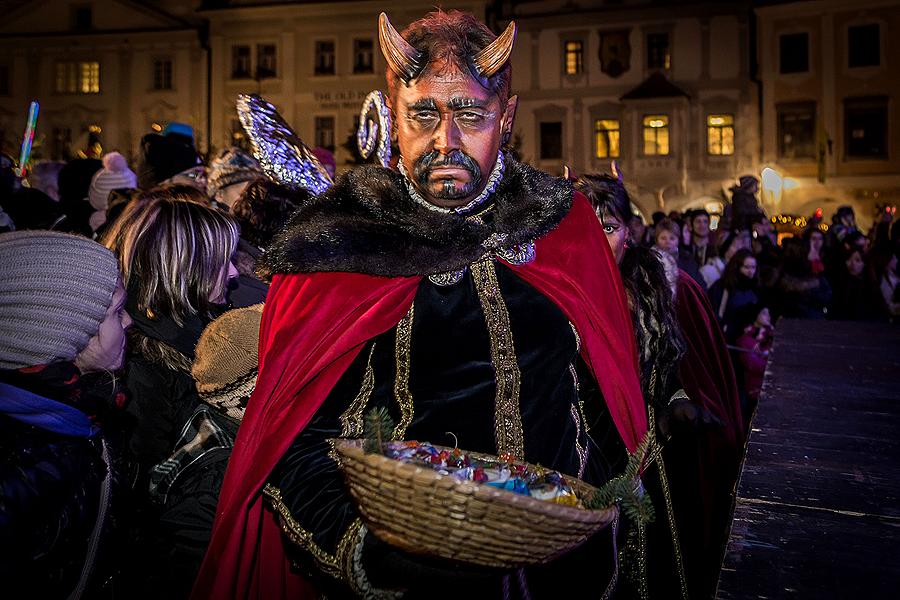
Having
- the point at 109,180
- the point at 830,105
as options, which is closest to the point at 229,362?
the point at 109,180

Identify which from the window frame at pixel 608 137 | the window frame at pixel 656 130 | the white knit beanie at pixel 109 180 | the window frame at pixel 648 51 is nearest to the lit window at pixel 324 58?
the window frame at pixel 608 137

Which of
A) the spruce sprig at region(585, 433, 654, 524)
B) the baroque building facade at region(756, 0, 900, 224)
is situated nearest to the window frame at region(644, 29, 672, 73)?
the baroque building facade at region(756, 0, 900, 224)

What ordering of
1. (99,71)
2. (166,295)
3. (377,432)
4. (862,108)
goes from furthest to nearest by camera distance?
(99,71), (862,108), (166,295), (377,432)

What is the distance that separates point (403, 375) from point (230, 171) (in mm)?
3379

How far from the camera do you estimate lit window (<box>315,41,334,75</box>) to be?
129 feet

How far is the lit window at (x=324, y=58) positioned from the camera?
39375 millimetres

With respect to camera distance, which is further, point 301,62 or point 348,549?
point 301,62

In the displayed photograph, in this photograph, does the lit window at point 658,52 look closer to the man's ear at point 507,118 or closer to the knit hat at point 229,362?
the man's ear at point 507,118

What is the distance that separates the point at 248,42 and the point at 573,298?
1580 inches

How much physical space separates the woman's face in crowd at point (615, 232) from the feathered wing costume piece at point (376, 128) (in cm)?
139

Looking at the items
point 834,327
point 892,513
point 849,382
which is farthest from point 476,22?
point 834,327

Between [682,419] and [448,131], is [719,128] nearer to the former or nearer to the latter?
[682,419]

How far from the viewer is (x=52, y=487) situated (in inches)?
86.8

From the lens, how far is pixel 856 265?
34.9 ft
